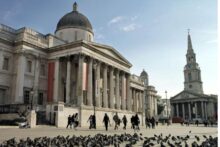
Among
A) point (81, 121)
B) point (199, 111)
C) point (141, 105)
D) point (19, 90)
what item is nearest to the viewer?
point (81, 121)

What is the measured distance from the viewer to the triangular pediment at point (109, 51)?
123 feet

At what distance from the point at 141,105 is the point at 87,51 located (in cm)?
3106

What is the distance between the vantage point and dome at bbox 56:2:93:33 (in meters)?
44.8

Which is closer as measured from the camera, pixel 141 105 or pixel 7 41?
pixel 7 41

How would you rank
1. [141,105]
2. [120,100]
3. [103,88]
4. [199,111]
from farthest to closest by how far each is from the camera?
[199,111] → [141,105] → [120,100] → [103,88]

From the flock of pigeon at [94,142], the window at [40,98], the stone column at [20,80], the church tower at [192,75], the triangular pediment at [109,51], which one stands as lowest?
the flock of pigeon at [94,142]

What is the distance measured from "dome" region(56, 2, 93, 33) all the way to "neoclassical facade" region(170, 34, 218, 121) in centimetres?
7597

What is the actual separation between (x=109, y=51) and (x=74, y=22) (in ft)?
30.1

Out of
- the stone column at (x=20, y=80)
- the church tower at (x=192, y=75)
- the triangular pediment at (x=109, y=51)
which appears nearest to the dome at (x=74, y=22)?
the triangular pediment at (x=109, y=51)

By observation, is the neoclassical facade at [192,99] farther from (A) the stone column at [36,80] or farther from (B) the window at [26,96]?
(B) the window at [26,96]

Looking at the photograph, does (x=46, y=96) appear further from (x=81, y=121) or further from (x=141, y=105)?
(x=141, y=105)

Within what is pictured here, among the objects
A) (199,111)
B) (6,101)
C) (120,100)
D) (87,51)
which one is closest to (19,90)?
(6,101)

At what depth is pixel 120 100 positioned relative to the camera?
45.3 m

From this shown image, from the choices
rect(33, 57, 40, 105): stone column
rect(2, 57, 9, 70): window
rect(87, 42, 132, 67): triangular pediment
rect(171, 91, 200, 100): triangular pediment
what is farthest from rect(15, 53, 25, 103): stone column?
rect(171, 91, 200, 100): triangular pediment
